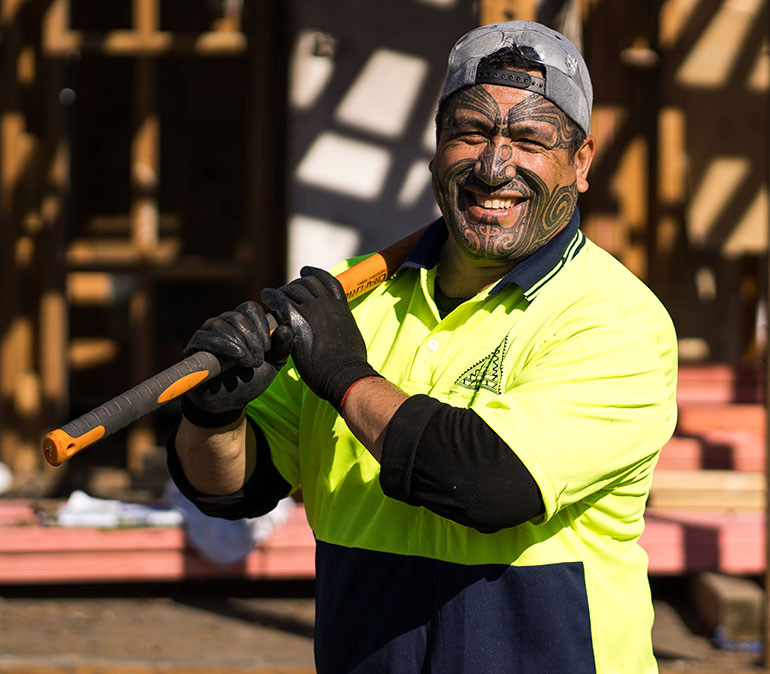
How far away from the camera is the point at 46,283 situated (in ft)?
20.7

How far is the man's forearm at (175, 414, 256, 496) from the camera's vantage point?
85.5 inches

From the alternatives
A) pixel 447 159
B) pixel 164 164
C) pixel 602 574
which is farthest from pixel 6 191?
pixel 602 574

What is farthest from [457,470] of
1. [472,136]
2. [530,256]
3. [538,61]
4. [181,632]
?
[181,632]

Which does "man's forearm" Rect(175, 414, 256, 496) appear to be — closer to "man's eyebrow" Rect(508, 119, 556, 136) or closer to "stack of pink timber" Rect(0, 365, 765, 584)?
"man's eyebrow" Rect(508, 119, 556, 136)

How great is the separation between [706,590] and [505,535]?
10.4 feet

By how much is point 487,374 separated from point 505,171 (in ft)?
1.32

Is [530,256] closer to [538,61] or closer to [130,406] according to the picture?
[538,61]

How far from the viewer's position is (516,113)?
6.92 ft

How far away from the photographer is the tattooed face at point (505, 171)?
2.12m

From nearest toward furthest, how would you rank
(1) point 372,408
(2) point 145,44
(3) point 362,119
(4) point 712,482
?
(1) point 372,408
(4) point 712,482
(3) point 362,119
(2) point 145,44

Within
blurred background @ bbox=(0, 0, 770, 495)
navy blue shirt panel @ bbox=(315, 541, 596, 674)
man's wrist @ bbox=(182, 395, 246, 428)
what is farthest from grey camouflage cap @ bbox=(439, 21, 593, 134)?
blurred background @ bbox=(0, 0, 770, 495)

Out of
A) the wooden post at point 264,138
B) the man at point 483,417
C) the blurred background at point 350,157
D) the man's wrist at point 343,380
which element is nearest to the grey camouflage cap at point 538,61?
the man at point 483,417

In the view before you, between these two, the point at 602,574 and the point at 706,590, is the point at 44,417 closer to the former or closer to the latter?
the point at 706,590

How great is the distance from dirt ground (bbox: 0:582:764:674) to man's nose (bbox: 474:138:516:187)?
271cm
